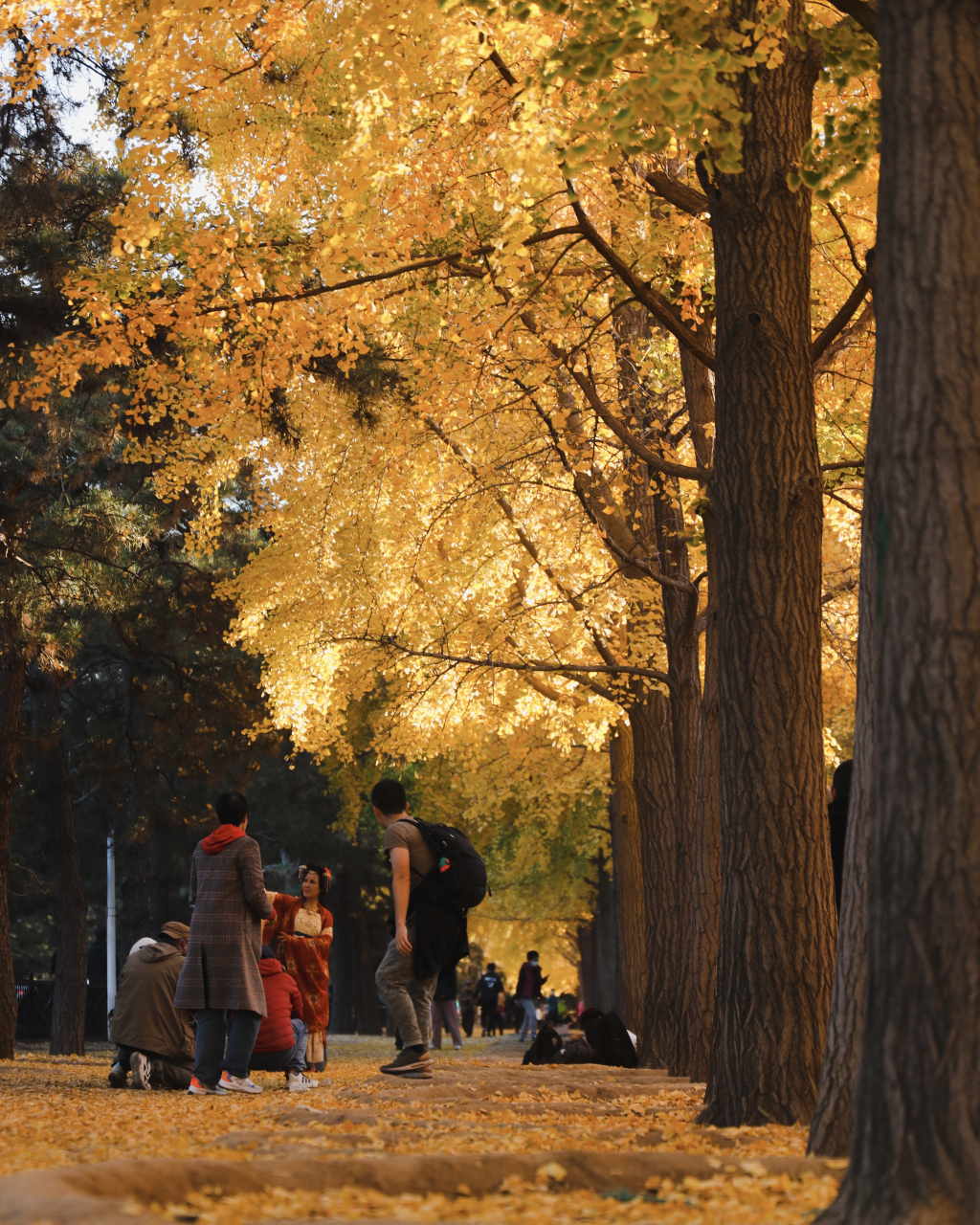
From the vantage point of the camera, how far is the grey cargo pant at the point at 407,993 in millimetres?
8453

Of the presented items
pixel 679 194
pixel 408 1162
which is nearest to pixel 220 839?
pixel 408 1162

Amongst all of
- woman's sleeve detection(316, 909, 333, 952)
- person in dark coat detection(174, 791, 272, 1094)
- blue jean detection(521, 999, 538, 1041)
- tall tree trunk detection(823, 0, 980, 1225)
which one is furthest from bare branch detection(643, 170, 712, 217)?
blue jean detection(521, 999, 538, 1041)

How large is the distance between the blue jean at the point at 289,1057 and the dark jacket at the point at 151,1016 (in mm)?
588

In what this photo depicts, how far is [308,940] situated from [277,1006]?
0.76m

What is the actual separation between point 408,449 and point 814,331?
14.2 ft

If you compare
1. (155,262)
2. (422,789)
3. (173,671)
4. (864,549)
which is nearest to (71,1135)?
(864,549)

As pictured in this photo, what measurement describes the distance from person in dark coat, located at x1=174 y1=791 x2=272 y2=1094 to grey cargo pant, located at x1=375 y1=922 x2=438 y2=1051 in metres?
0.89

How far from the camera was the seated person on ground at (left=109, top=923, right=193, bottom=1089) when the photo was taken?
9.98 meters

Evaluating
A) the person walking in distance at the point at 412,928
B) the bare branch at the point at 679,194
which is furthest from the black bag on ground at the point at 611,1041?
the bare branch at the point at 679,194

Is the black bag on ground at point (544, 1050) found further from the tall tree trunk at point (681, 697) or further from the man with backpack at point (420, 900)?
the man with backpack at point (420, 900)

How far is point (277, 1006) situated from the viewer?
35.2 ft

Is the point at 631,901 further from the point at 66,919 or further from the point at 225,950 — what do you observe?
the point at 66,919

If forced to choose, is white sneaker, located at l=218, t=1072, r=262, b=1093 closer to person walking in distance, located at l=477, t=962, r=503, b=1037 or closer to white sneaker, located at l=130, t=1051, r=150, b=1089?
white sneaker, located at l=130, t=1051, r=150, b=1089

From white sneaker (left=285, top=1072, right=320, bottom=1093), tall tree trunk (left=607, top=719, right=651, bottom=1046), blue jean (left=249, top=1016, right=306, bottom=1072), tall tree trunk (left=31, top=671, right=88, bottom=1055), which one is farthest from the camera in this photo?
tall tree trunk (left=31, top=671, right=88, bottom=1055)
